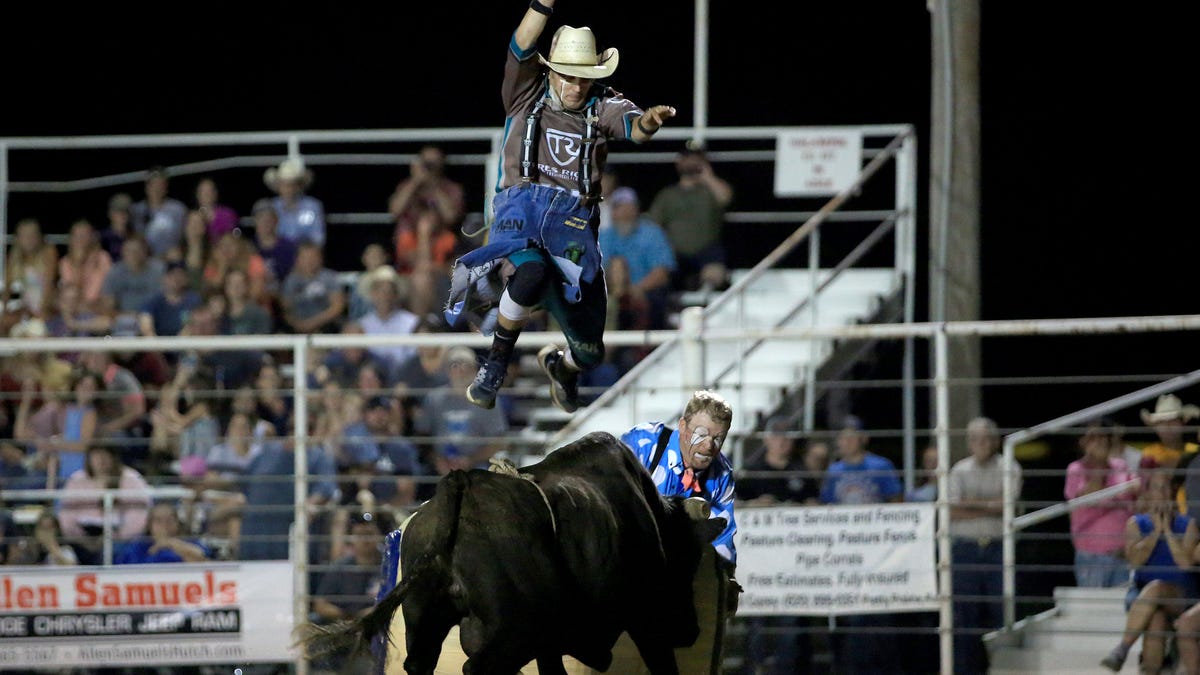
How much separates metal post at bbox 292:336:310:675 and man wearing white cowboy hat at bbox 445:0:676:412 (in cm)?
266

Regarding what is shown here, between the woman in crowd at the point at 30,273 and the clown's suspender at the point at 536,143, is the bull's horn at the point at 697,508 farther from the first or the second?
the woman in crowd at the point at 30,273

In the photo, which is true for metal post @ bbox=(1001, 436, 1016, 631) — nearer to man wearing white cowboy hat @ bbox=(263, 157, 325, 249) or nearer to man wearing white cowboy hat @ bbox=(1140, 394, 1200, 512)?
man wearing white cowboy hat @ bbox=(1140, 394, 1200, 512)

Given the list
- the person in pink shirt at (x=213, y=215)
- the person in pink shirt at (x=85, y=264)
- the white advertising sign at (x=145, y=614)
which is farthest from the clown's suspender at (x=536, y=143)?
the person in pink shirt at (x=85, y=264)

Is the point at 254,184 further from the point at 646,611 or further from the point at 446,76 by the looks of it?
the point at 646,611

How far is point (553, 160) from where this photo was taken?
247 inches

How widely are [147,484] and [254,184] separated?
30.1 feet

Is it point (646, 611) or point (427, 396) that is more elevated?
point (427, 396)

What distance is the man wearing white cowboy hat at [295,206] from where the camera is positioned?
40.7 feet

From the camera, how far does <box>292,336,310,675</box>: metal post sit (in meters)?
8.71

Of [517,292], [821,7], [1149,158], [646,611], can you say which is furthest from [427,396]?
[1149,158]

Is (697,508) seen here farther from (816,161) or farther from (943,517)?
(816,161)

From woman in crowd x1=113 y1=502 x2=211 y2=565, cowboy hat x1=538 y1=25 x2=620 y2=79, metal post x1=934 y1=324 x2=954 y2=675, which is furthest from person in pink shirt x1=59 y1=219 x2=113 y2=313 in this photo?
cowboy hat x1=538 y1=25 x2=620 y2=79

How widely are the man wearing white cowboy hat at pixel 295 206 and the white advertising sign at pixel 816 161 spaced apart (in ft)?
9.92

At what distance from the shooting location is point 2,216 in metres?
13.1
